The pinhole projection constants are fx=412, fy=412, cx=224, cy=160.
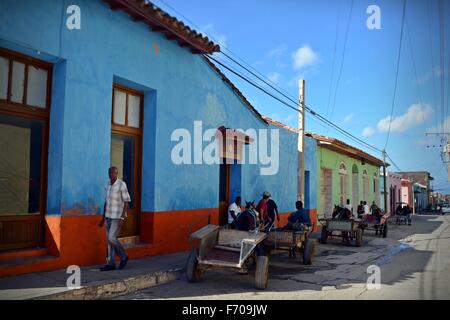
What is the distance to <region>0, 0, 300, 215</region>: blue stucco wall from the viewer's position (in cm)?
681

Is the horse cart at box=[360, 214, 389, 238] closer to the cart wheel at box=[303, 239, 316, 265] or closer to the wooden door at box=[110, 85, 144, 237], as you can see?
the cart wheel at box=[303, 239, 316, 265]

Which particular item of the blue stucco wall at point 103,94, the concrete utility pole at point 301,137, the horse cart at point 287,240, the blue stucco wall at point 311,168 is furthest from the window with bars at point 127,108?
the blue stucco wall at point 311,168

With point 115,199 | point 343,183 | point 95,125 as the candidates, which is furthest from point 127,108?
point 343,183

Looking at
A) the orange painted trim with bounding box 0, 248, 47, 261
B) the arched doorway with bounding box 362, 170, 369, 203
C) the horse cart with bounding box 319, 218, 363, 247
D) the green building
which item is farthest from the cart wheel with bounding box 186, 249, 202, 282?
the arched doorway with bounding box 362, 170, 369, 203

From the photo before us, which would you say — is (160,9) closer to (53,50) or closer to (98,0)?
(98,0)

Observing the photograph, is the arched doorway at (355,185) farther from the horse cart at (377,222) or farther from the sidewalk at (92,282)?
the sidewalk at (92,282)

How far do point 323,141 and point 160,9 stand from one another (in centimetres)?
1327

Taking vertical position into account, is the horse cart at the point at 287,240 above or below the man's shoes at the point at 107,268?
above

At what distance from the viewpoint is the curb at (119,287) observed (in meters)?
5.61

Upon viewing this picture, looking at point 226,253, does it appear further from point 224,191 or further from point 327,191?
point 327,191

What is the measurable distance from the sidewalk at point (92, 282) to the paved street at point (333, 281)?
0.21 m

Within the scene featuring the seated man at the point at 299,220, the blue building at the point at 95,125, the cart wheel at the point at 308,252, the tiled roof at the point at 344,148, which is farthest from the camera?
the tiled roof at the point at 344,148

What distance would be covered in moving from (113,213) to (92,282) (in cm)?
132
